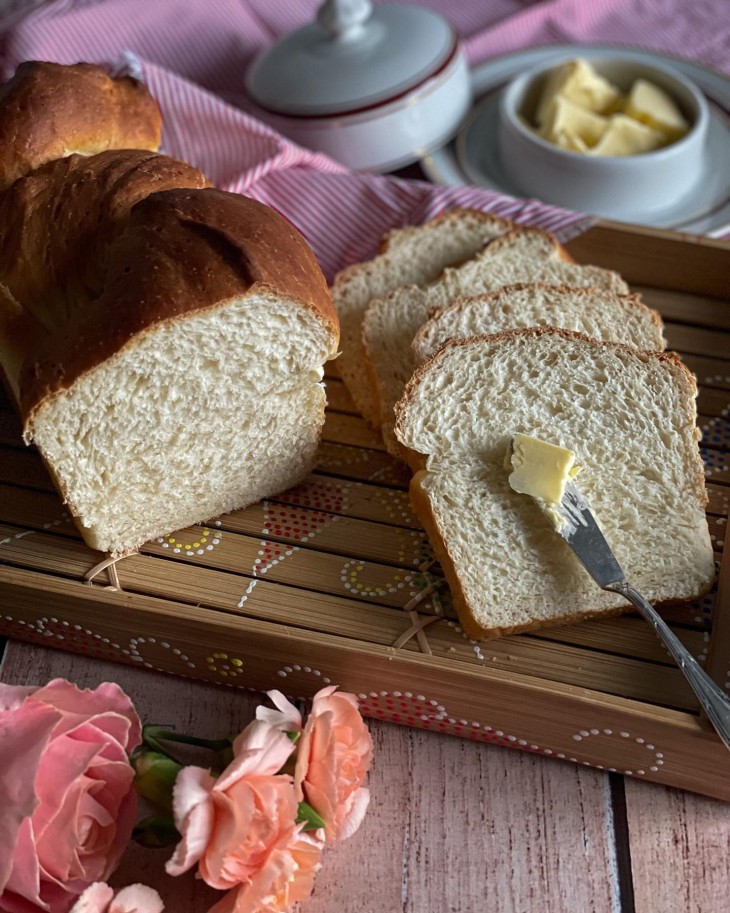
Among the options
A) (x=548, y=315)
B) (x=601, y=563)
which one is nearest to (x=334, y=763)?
(x=601, y=563)

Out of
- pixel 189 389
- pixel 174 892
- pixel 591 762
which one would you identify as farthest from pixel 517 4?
pixel 174 892

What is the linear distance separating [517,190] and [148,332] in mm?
1651

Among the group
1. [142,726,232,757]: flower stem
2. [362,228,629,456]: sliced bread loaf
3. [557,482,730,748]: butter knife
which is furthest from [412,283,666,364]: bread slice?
[142,726,232,757]: flower stem

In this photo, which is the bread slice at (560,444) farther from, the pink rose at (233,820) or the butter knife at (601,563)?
the pink rose at (233,820)

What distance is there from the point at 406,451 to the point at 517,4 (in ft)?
7.70

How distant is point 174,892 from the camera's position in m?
1.69

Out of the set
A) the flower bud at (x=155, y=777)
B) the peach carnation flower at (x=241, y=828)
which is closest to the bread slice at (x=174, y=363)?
the flower bud at (x=155, y=777)

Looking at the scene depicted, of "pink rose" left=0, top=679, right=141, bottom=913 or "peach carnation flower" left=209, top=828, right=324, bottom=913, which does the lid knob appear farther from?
"peach carnation flower" left=209, top=828, right=324, bottom=913

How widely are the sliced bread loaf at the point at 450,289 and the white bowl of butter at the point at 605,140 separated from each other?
440 millimetres

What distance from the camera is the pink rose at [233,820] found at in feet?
4.87

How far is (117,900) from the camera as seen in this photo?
1517 millimetres

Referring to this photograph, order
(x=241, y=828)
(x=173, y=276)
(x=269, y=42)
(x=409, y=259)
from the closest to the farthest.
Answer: (x=241, y=828)
(x=173, y=276)
(x=409, y=259)
(x=269, y=42)

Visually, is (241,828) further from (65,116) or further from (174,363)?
(65,116)

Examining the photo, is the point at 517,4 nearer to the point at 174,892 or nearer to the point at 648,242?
the point at 648,242
